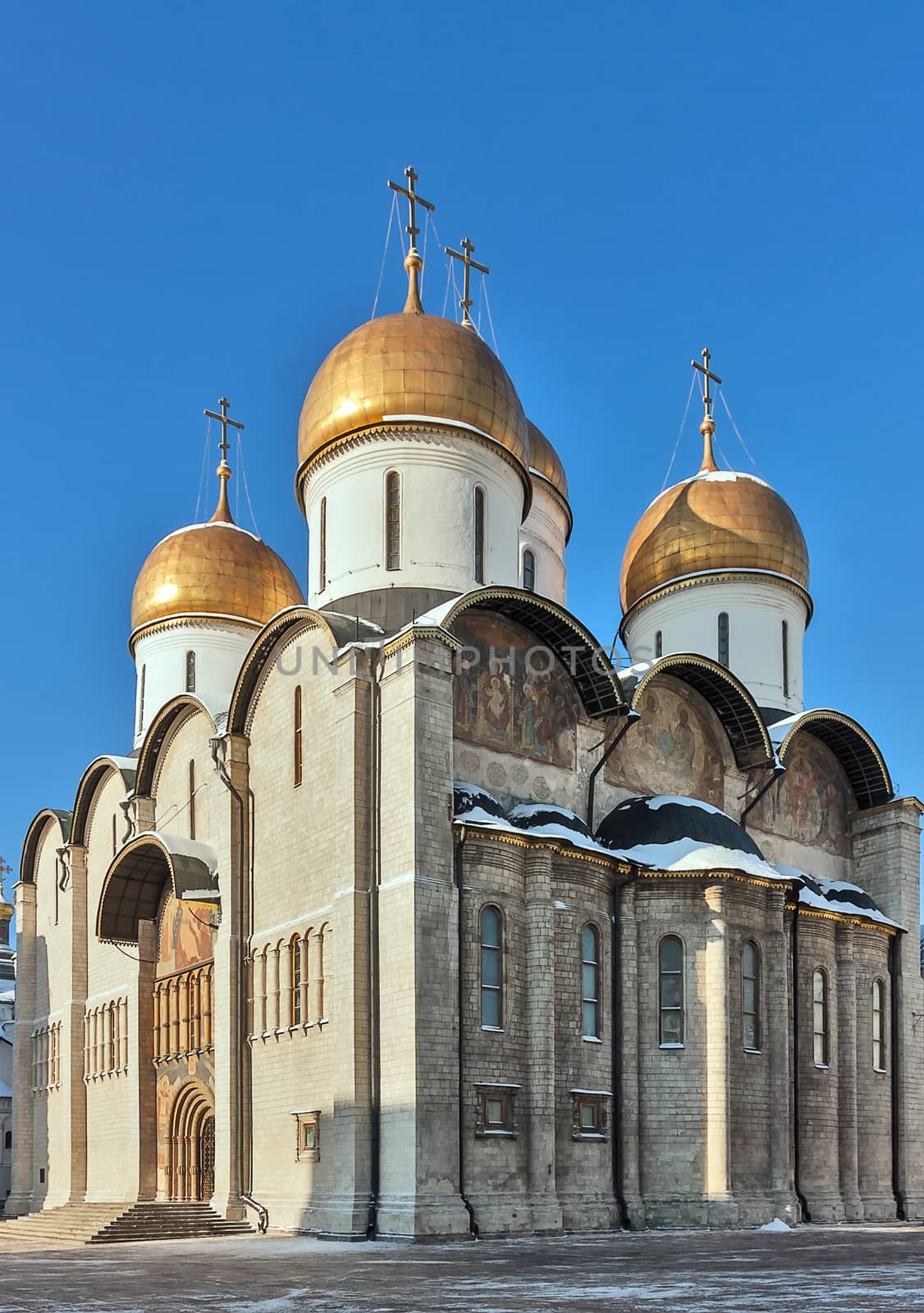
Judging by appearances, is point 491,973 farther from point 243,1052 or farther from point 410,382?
point 410,382

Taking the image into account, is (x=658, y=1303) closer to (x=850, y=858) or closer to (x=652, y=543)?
(x=850, y=858)

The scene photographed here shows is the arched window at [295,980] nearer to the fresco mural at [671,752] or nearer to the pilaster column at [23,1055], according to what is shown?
the fresco mural at [671,752]

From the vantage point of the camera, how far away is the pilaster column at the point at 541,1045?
15594 millimetres

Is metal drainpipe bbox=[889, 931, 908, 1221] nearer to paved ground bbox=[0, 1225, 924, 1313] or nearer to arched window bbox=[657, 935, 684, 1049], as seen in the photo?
paved ground bbox=[0, 1225, 924, 1313]

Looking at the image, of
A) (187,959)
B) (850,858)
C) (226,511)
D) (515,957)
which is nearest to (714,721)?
(850,858)

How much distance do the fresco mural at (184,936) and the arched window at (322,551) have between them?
4717mm

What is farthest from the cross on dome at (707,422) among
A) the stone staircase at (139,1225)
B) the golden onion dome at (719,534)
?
the stone staircase at (139,1225)

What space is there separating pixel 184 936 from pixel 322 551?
602 centimetres

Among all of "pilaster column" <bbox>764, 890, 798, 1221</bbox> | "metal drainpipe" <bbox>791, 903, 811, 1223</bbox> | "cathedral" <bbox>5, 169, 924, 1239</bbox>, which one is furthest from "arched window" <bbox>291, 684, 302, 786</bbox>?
"metal drainpipe" <bbox>791, 903, 811, 1223</bbox>

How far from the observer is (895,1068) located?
2058 centimetres

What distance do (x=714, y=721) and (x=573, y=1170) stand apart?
22.2 feet

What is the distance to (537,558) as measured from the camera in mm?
25359

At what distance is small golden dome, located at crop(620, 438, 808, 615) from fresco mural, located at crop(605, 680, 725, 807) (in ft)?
13.9

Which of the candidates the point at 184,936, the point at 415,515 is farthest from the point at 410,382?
the point at 184,936
